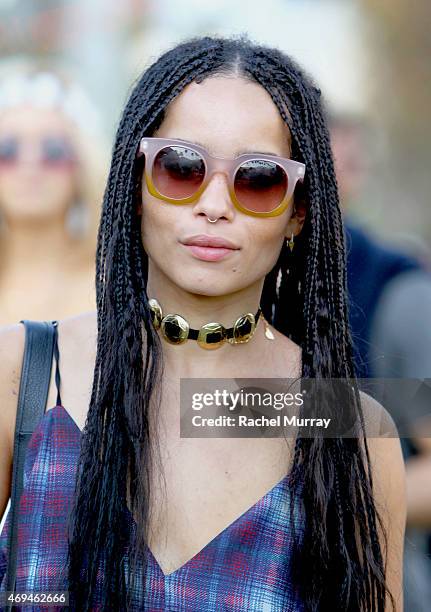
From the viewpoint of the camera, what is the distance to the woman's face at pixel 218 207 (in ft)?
8.21

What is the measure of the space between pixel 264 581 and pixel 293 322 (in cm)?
68

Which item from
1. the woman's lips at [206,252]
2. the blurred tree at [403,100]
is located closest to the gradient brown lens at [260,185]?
the woman's lips at [206,252]

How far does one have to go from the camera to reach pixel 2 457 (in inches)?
98.0

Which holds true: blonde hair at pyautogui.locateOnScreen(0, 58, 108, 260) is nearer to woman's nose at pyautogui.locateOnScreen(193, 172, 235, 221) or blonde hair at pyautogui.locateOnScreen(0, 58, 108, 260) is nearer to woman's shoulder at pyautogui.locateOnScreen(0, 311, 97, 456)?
woman's shoulder at pyautogui.locateOnScreen(0, 311, 97, 456)

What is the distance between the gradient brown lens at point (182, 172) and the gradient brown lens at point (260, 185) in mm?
88

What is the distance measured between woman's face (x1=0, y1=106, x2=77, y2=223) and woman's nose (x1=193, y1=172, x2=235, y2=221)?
2496mm

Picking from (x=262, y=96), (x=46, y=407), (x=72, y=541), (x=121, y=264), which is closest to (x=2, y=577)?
(x=72, y=541)

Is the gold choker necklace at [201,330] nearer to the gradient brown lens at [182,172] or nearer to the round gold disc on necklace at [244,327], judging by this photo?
the round gold disc on necklace at [244,327]

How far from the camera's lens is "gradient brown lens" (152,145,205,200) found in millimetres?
2488

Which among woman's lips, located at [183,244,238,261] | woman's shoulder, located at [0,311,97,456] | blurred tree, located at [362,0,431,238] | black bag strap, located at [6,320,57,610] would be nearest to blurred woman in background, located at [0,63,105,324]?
woman's shoulder, located at [0,311,97,456]

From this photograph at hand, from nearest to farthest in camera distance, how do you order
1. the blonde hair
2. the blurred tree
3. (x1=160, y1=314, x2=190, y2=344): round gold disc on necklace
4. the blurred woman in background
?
(x1=160, y1=314, x2=190, y2=344): round gold disc on necklace
the blurred woman in background
the blonde hair
the blurred tree

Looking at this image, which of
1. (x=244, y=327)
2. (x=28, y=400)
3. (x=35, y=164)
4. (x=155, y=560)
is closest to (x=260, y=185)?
(x=244, y=327)

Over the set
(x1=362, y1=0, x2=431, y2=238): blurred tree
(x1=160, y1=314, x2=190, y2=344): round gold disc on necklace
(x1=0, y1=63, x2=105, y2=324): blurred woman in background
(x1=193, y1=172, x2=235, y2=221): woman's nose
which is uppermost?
(x1=362, y1=0, x2=431, y2=238): blurred tree

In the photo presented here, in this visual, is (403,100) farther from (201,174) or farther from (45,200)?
(201,174)
